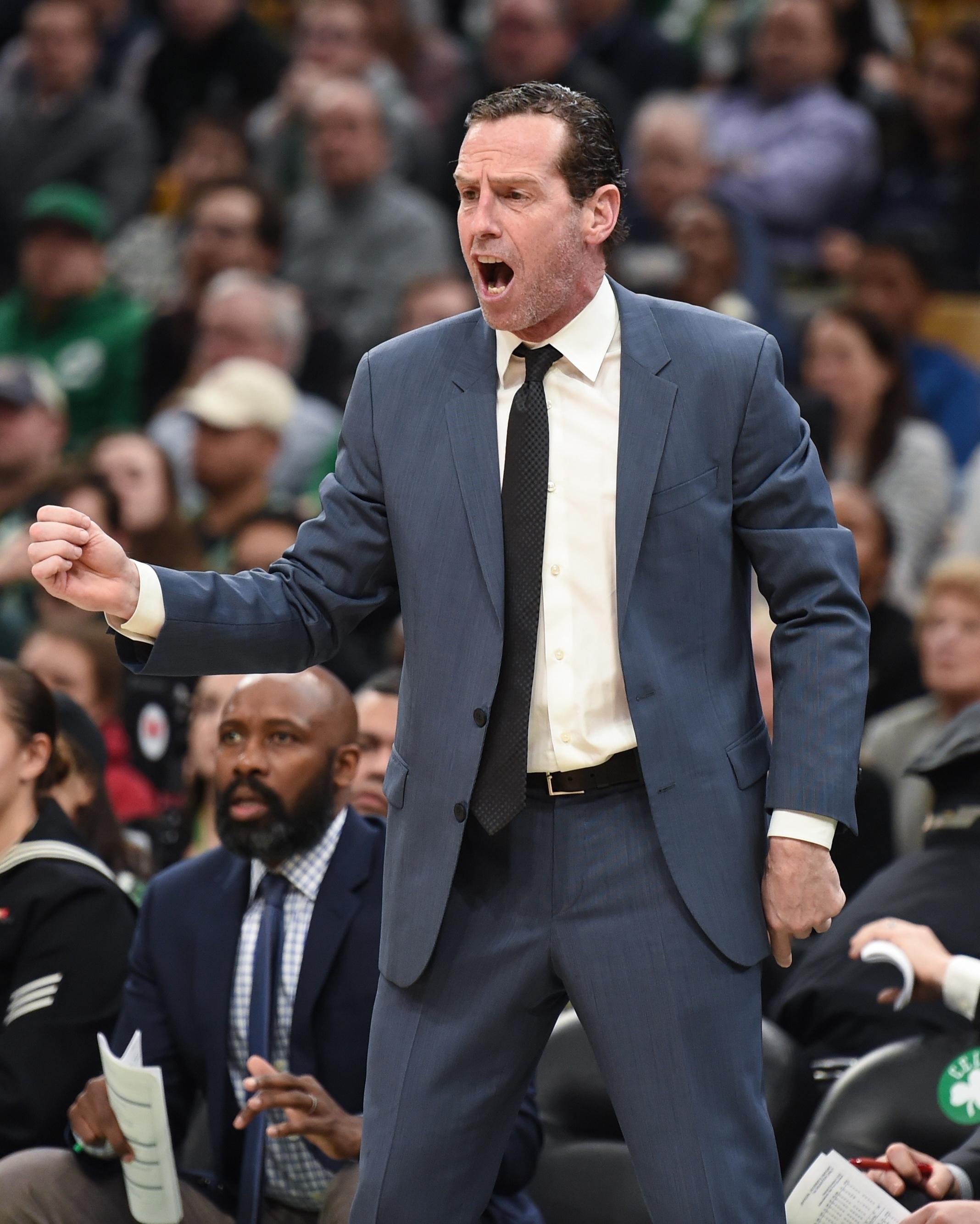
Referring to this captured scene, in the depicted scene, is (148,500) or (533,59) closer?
(148,500)

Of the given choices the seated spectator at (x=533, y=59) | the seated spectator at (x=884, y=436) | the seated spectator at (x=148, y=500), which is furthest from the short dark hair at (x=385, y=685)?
the seated spectator at (x=533, y=59)

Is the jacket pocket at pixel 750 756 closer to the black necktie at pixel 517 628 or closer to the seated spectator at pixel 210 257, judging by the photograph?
the black necktie at pixel 517 628

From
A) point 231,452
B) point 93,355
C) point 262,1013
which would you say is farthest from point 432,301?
point 262,1013

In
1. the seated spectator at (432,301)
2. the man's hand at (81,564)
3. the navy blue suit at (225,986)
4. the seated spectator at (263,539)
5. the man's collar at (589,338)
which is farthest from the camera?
the seated spectator at (432,301)

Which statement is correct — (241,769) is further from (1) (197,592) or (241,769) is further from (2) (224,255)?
(2) (224,255)

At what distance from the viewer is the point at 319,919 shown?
326 cm

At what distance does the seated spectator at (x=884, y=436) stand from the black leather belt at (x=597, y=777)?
4.00 meters

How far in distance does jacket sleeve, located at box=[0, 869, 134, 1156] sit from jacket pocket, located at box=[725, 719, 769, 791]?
1566 millimetres

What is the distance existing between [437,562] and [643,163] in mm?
5325

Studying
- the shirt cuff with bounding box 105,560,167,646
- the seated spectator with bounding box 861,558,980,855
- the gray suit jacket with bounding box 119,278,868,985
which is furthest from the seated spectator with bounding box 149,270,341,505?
the shirt cuff with bounding box 105,560,167,646

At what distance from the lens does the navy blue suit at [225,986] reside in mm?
3197

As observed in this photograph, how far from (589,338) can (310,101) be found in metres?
6.02

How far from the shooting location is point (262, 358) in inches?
268

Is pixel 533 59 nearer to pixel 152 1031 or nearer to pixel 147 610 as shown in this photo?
pixel 152 1031
